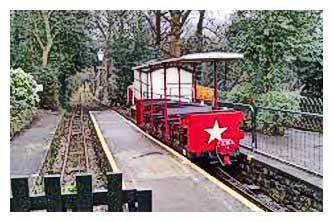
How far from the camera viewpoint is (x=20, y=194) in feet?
4.56

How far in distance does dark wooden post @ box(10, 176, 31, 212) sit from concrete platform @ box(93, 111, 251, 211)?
109cm

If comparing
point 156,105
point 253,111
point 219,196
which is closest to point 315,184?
point 219,196

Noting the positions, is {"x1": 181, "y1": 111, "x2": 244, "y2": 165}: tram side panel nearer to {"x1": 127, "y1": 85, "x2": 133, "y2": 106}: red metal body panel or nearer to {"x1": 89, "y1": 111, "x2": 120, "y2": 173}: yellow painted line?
{"x1": 89, "y1": 111, "x2": 120, "y2": 173}: yellow painted line

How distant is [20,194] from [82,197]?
0.18 meters

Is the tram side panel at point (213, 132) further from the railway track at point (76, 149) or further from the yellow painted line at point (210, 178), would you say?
the railway track at point (76, 149)

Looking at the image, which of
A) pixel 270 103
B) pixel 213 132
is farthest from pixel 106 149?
pixel 270 103

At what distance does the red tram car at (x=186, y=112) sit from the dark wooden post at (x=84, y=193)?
2252mm

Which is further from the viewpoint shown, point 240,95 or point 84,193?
point 240,95

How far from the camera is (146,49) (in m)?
5.53

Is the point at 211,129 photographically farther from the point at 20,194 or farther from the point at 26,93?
the point at 26,93

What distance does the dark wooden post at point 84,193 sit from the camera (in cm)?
141

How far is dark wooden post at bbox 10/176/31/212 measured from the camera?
4.51 ft

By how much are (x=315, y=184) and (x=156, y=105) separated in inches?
101
